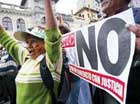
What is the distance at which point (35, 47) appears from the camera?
7.12 feet

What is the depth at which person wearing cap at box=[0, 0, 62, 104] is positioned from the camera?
1978mm

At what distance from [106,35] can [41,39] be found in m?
0.75

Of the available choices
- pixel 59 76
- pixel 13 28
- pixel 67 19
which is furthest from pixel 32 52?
pixel 67 19

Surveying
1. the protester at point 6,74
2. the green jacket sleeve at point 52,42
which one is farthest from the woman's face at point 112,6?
the protester at point 6,74

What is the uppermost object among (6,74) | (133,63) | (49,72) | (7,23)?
(7,23)

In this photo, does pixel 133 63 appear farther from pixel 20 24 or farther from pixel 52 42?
pixel 20 24

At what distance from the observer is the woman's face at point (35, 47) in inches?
85.3

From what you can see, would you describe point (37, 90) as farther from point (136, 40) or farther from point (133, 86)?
point (136, 40)

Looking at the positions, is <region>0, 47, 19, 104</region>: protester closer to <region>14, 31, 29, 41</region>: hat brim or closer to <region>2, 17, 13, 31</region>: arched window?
<region>14, 31, 29, 41</region>: hat brim

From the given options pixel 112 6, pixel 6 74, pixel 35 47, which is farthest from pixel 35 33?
pixel 6 74

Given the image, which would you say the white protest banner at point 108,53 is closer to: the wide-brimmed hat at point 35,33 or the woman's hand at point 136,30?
the woman's hand at point 136,30

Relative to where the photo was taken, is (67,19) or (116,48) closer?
(116,48)

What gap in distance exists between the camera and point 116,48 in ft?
4.76

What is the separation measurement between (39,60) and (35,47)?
0.38ft
